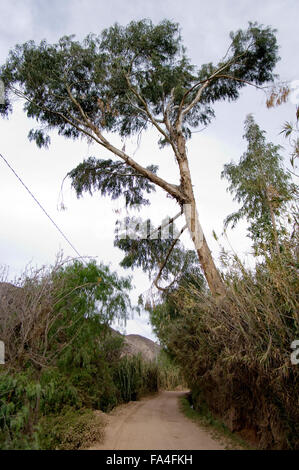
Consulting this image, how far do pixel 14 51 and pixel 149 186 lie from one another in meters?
5.97

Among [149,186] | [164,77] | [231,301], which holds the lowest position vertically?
[231,301]

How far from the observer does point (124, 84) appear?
33.1ft

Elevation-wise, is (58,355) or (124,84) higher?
(124,84)

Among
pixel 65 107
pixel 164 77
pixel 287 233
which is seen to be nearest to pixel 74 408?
A: pixel 287 233

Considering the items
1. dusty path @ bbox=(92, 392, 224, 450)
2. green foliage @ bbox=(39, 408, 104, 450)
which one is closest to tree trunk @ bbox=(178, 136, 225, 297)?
dusty path @ bbox=(92, 392, 224, 450)

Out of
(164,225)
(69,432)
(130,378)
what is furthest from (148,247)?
(69,432)

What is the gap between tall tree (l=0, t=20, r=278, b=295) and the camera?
376 inches

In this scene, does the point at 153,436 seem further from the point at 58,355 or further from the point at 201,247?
the point at 201,247

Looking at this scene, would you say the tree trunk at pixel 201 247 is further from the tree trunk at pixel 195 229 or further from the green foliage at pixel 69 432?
the green foliage at pixel 69 432

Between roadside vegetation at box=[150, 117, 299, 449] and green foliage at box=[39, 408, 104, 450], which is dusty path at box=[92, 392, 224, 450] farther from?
roadside vegetation at box=[150, 117, 299, 449]

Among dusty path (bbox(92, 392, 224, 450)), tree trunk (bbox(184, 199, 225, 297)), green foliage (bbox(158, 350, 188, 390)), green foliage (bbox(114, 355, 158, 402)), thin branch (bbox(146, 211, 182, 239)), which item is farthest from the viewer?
green foliage (bbox(158, 350, 188, 390))

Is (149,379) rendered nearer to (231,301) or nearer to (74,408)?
(74,408)

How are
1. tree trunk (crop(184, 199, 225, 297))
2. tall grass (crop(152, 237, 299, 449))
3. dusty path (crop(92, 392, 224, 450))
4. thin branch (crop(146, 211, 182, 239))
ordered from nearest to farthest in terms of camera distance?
tall grass (crop(152, 237, 299, 449)) → dusty path (crop(92, 392, 224, 450)) → tree trunk (crop(184, 199, 225, 297)) → thin branch (crop(146, 211, 182, 239))

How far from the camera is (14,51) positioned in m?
9.45
